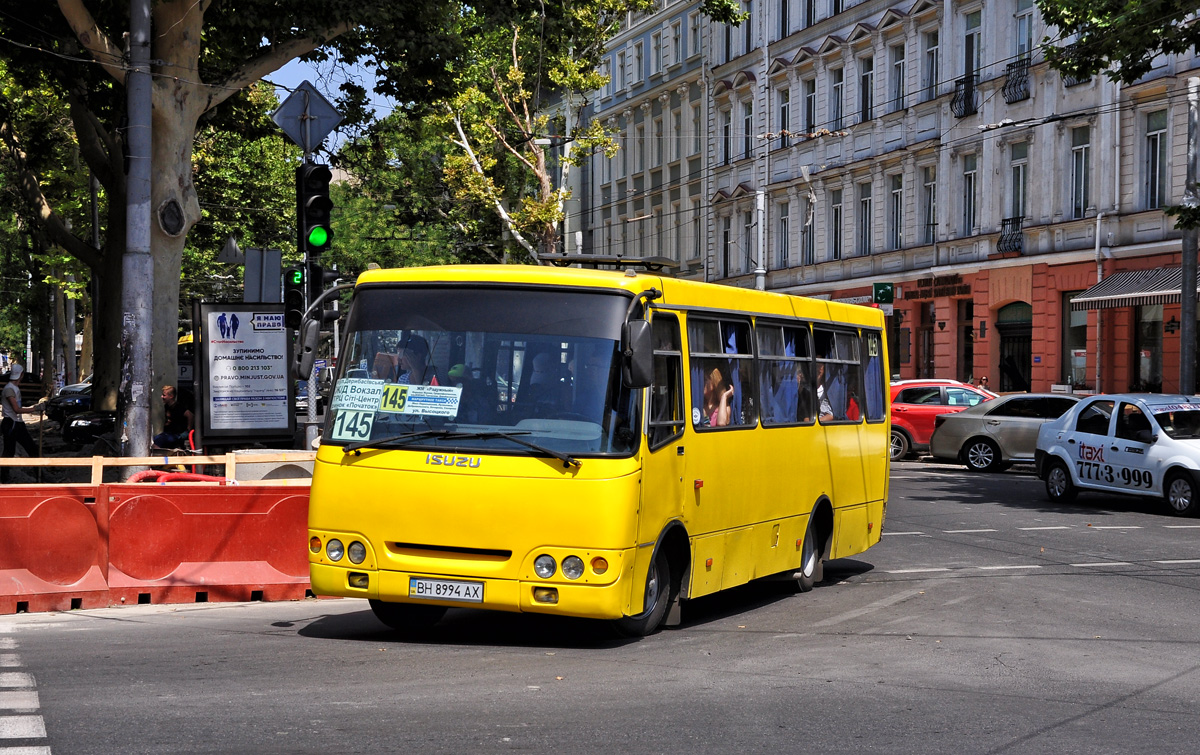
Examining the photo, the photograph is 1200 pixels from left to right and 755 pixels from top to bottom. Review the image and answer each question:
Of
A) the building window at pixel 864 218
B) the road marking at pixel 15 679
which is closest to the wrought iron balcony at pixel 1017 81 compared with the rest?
the building window at pixel 864 218

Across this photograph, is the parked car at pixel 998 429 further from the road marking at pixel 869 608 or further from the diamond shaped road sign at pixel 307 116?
the diamond shaped road sign at pixel 307 116

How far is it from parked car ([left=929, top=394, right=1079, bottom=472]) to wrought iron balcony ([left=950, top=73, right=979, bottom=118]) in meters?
12.8

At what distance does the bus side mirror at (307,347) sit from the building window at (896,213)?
1271 inches

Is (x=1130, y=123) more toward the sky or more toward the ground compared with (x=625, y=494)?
more toward the sky

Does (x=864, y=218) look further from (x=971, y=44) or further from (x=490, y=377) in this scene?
(x=490, y=377)

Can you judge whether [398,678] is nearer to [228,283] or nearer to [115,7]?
[115,7]

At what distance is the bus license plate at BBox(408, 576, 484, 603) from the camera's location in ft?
29.0

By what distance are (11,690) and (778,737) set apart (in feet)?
12.5

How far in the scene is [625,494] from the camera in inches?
346

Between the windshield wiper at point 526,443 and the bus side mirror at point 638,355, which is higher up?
the bus side mirror at point 638,355

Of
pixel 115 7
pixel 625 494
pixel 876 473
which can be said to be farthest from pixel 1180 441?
pixel 115 7

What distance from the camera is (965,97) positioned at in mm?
37781

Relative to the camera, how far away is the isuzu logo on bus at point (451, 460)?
29.2ft

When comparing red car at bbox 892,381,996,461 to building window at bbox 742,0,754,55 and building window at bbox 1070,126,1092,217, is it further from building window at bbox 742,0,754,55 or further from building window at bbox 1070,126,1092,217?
building window at bbox 742,0,754,55
